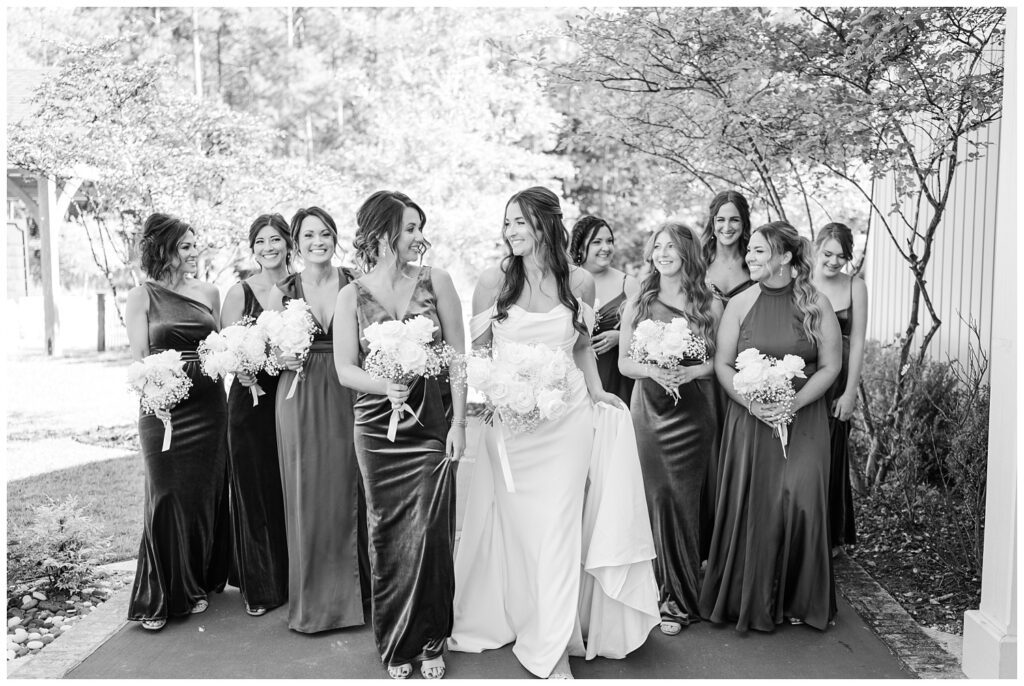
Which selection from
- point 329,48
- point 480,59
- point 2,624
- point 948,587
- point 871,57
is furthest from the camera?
point 329,48

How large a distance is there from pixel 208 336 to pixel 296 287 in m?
0.62

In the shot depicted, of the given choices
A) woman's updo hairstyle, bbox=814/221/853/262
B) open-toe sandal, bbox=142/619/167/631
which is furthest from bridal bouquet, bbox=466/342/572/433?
woman's updo hairstyle, bbox=814/221/853/262

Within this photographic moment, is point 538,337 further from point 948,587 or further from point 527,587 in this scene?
point 948,587

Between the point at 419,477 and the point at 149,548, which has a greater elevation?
A: the point at 419,477

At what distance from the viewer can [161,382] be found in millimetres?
5305

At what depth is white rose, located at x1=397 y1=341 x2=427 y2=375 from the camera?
441cm

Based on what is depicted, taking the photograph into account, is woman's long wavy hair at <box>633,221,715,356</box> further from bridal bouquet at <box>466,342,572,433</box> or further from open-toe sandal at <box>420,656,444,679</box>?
open-toe sandal at <box>420,656,444,679</box>

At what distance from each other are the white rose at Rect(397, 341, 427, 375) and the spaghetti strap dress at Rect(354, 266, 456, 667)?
32 centimetres

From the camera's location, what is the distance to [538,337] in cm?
483

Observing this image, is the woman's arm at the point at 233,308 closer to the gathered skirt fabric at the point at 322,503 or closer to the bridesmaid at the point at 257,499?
the bridesmaid at the point at 257,499

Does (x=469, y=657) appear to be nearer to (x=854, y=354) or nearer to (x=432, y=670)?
(x=432, y=670)

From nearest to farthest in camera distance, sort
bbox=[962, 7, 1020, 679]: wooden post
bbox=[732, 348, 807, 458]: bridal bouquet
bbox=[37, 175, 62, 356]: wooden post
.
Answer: bbox=[962, 7, 1020, 679]: wooden post < bbox=[732, 348, 807, 458]: bridal bouquet < bbox=[37, 175, 62, 356]: wooden post

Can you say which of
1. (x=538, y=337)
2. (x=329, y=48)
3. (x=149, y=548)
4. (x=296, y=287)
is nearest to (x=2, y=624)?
(x=149, y=548)

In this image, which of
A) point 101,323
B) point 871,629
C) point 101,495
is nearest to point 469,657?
Result: point 871,629
